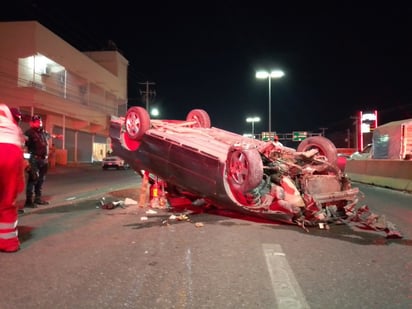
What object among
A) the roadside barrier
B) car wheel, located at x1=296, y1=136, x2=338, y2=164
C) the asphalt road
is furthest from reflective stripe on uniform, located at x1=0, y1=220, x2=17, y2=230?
the roadside barrier

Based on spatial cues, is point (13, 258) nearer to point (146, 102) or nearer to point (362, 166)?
point (362, 166)

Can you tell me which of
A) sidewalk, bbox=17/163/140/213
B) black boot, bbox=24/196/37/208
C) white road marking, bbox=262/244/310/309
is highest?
black boot, bbox=24/196/37/208

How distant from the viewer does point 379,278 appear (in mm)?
4418

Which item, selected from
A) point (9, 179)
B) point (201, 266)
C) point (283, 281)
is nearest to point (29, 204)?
point (9, 179)

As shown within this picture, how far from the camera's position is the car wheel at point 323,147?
322 inches

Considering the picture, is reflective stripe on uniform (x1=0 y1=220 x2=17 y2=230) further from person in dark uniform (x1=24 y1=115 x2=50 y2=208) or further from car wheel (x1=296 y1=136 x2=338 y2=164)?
car wheel (x1=296 y1=136 x2=338 y2=164)

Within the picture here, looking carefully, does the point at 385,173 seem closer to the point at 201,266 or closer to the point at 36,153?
the point at 36,153

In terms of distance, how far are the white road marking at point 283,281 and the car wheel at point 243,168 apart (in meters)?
1.23

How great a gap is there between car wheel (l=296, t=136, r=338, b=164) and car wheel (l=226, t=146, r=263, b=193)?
2.07 metres

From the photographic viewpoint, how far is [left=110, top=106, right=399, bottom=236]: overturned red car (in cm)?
684

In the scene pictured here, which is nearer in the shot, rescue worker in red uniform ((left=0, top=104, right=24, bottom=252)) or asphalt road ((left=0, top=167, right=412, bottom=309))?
asphalt road ((left=0, top=167, right=412, bottom=309))

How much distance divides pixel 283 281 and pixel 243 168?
265 cm

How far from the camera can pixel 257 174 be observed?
21.4 feet

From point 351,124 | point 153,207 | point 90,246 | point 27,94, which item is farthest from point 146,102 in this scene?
point 351,124
